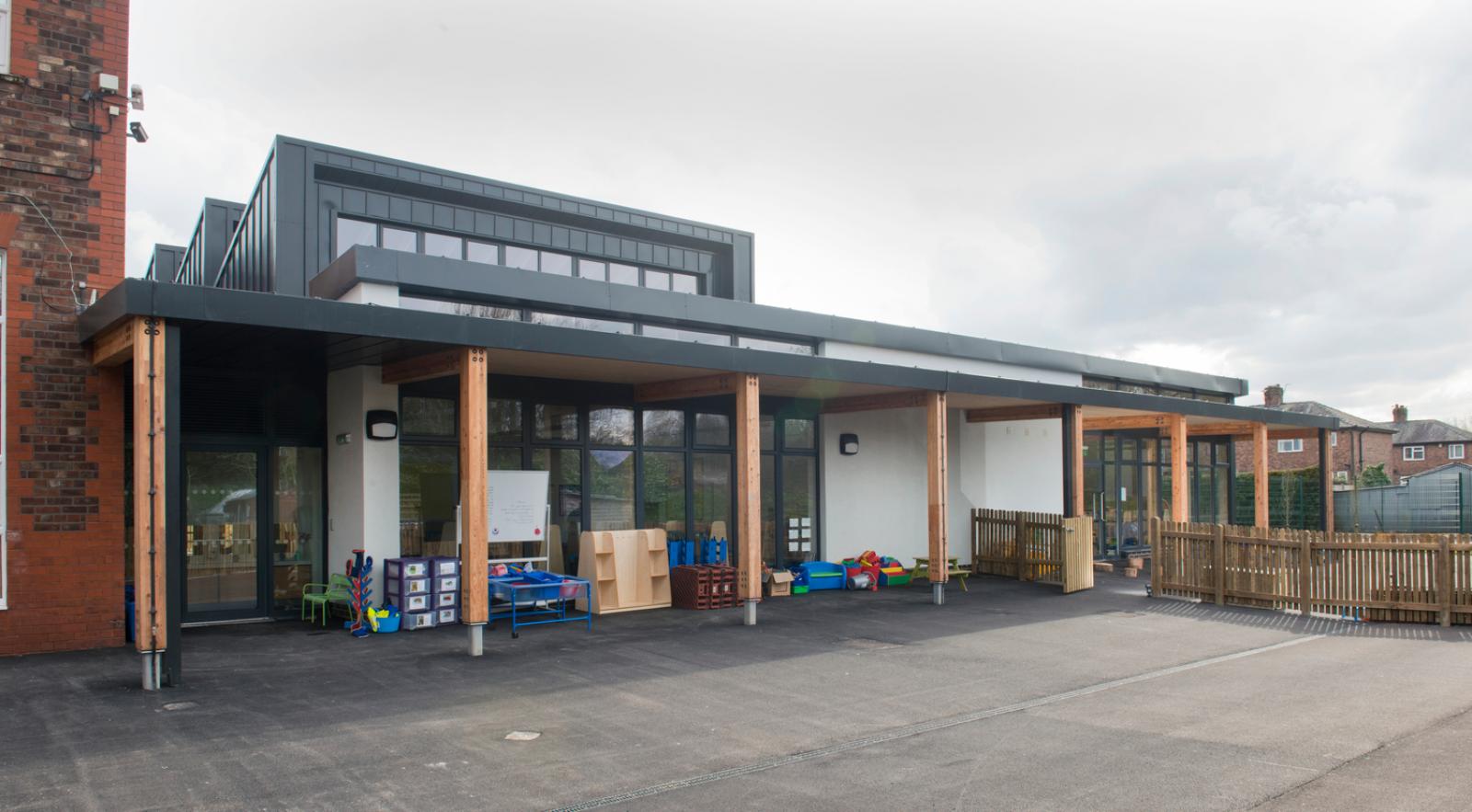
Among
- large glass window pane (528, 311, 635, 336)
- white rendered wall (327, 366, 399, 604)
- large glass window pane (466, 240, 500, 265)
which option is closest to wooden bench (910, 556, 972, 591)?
large glass window pane (528, 311, 635, 336)

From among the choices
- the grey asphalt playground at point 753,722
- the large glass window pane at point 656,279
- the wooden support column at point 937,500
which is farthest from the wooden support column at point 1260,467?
the large glass window pane at point 656,279

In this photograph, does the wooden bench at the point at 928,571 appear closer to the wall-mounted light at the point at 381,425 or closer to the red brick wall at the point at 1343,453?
the wall-mounted light at the point at 381,425

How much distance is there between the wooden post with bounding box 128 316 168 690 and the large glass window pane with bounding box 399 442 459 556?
4.12 m

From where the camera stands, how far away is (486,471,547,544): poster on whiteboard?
12.1 meters

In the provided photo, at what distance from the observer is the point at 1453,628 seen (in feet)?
38.8

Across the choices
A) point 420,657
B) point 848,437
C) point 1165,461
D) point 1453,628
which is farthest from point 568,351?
point 1165,461

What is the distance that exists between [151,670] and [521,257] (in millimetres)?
9625

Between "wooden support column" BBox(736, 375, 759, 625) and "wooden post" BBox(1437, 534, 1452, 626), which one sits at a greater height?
"wooden support column" BBox(736, 375, 759, 625)

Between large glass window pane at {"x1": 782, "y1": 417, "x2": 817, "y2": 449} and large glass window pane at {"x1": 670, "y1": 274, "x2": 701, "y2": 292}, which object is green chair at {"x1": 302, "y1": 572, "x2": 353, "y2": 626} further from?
large glass window pane at {"x1": 670, "y1": 274, "x2": 701, "y2": 292}

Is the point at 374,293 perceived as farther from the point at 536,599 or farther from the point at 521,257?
the point at 536,599

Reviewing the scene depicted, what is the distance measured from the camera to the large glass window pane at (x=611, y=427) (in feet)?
45.2

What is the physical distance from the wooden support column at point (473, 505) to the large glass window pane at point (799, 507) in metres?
7.47

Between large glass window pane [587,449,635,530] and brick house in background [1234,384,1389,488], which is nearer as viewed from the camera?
large glass window pane [587,449,635,530]

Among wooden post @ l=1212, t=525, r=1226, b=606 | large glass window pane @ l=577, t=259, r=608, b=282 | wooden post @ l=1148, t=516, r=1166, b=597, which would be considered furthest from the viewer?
large glass window pane @ l=577, t=259, r=608, b=282
